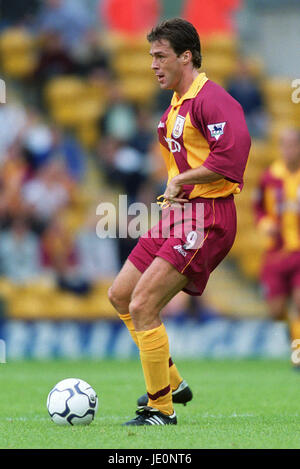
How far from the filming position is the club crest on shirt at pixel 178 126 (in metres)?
5.73

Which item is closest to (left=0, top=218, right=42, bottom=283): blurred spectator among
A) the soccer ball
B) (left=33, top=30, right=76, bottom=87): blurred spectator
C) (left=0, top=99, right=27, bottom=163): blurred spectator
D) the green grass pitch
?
(left=0, top=99, right=27, bottom=163): blurred spectator

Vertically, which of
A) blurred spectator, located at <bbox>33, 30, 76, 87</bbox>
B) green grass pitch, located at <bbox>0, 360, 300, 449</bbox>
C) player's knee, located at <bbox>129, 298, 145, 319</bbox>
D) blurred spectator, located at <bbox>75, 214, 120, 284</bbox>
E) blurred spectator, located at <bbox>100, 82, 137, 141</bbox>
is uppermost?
blurred spectator, located at <bbox>33, 30, 76, 87</bbox>

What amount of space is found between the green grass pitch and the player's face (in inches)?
82.2

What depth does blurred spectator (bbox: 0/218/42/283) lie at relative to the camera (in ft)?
41.0

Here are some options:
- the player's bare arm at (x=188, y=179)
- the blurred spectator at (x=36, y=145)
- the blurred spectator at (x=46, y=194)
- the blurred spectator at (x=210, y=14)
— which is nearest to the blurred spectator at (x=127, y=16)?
the blurred spectator at (x=210, y=14)

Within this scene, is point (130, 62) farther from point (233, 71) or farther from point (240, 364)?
point (240, 364)

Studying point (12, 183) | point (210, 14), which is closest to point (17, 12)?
point (210, 14)

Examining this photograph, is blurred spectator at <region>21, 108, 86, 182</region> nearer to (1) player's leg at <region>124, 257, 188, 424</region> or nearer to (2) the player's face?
(2) the player's face

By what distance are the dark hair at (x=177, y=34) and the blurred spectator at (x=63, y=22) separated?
29.0 feet

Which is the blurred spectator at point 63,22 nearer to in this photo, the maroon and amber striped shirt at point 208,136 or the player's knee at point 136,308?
the maroon and amber striped shirt at point 208,136

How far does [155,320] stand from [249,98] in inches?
378

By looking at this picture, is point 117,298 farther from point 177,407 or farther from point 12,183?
point 12,183

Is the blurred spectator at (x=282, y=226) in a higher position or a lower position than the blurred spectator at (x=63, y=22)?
lower
